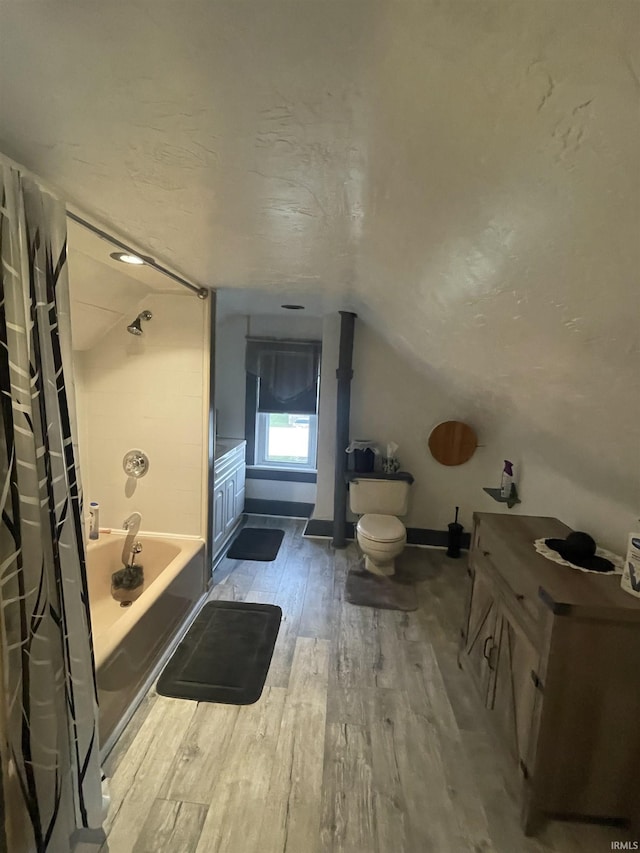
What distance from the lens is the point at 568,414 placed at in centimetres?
149

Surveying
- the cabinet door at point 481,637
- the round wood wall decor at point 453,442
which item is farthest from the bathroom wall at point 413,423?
the cabinet door at point 481,637

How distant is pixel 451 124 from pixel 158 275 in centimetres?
200

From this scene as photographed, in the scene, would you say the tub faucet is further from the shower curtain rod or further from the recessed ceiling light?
the recessed ceiling light

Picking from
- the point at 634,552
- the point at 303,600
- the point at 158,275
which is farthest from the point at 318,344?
the point at 634,552

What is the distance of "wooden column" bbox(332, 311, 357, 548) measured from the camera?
355cm

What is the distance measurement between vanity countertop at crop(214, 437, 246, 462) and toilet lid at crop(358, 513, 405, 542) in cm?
124

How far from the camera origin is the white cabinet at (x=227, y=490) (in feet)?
10.7

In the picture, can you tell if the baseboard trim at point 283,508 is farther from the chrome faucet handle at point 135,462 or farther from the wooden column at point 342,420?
the chrome faucet handle at point 135,462

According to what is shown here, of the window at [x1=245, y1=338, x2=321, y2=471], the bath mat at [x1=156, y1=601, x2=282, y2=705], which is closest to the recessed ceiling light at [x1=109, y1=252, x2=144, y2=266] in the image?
the bath mat at [x1=156, y1=601, x2=282, y2=705]

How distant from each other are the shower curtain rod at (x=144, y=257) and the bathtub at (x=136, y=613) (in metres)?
1.56

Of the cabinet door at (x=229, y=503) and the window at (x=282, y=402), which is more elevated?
the window at (x=282, y=402)

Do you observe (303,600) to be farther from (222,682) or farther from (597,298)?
(597,298)

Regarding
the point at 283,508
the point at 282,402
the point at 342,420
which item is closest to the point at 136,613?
the point at 342,420

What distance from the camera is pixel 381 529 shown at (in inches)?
124
